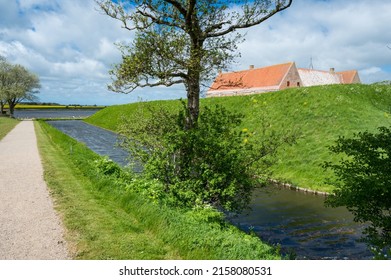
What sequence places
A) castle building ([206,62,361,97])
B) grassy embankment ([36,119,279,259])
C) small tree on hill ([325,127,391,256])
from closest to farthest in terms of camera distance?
grassy embankment ([36,119,279,259]) → small tree on hill ([325,127,391,256]) → castle building ([206,62,361,97])

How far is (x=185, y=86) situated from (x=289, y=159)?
13184 mm

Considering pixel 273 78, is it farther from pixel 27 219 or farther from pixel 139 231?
pixel 27 219

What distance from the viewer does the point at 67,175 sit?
638 inches

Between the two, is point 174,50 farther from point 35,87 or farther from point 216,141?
point 35,87

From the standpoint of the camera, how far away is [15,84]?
89938 millimetres

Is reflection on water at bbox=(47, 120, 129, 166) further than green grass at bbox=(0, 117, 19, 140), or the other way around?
green grass at bbox=(0, 117, 19, 140)

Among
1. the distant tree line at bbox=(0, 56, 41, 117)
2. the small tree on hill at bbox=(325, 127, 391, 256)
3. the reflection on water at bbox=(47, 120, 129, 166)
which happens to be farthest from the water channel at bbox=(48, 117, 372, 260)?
the distant tree line at bbox=(0, 56, 41, 117)

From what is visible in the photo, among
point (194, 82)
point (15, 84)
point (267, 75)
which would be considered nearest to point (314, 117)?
point (194, 82)

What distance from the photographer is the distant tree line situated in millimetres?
86188

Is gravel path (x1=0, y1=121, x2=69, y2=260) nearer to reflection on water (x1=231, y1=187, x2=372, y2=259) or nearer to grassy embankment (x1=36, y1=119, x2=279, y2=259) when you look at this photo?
grassy embankment (x1=36, y1=119, x2=279, y2=259)

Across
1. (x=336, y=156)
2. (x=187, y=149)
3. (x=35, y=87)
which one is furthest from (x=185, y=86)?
(x=35, y=87)

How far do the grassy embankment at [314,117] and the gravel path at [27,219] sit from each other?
989 centimetres

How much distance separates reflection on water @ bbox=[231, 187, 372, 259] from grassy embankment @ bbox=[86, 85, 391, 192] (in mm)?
3061

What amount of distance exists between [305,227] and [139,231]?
6.55m
